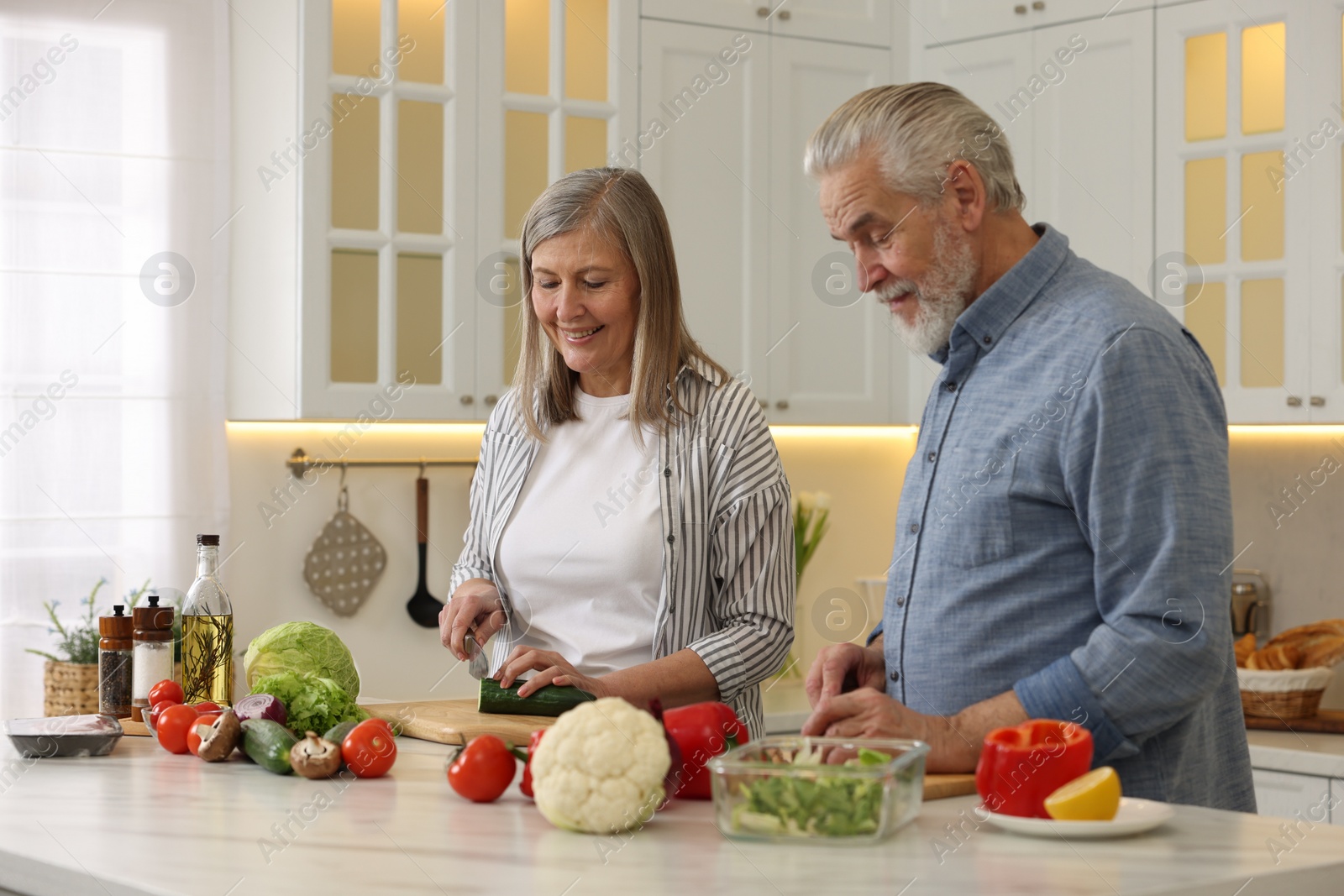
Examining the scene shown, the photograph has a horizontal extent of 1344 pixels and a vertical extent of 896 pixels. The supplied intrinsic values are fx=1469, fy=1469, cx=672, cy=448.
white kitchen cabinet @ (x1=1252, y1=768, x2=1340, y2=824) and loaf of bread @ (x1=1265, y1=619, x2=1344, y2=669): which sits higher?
loaf of bread @ (x1=1265, y1=619, x2=1344, y2=669)

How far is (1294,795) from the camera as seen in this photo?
289 cm

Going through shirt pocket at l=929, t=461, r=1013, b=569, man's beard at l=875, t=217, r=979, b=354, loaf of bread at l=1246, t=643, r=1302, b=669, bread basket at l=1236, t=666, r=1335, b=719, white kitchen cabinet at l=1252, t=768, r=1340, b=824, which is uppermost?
man's beard at l=875, t=217, r=979, b=354

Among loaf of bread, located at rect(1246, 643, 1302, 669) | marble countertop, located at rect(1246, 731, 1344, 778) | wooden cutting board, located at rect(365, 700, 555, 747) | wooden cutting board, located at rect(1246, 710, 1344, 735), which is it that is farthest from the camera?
loaf of bread, located at rect(1246, 643, 1302, 669)

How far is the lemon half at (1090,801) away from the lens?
124 centimetres

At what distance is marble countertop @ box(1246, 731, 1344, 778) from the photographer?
284 cm

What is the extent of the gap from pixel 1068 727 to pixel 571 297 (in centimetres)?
87

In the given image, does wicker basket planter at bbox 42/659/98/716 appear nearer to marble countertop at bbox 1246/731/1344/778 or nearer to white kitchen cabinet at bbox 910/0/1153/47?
marble countertop at bbox 1246/731/1344/778

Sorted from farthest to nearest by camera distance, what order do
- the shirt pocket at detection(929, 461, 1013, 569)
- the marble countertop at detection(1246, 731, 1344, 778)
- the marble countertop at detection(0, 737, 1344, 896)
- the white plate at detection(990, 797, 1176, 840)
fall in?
the marble countertop at detection(1246, 731, 1344, 778), the shirt pocket at detection(929, 461, 1013, 569), the white plate at detection(990, 797, 1176, 840), the marble countertop at detection(0, 737, 1344, 896)

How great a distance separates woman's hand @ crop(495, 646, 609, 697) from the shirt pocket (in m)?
0.45

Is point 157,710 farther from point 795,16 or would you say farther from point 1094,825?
point 795,16

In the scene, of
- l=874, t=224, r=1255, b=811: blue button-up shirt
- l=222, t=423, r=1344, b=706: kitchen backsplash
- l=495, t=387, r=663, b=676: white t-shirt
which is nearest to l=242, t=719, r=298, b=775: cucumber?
l=495, t=387, r=663, b=676: white t-shirt

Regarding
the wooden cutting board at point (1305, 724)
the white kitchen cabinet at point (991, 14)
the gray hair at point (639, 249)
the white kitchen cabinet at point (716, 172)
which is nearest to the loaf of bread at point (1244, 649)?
the wooden cutting board at point (1305, 724)

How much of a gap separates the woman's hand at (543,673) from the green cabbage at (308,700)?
191 mm

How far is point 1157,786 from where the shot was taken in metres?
1.50
